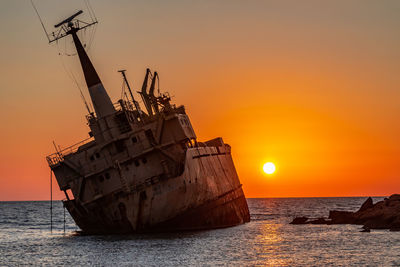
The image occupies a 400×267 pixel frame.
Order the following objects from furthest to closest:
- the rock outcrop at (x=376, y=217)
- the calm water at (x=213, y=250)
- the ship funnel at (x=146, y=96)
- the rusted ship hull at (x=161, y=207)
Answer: the ship funnel at (x=146, y=96) < the rock outcrop at (x=376, y=217) < the rusted ship hull at (x=161, y=207) < the calm water at (x=213, y=250)

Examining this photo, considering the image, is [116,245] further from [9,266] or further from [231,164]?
[231,164]

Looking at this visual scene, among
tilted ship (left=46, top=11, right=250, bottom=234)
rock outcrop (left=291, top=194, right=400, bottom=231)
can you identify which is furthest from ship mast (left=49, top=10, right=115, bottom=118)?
rock outcrop (left=291, top=194, right=400, bottom=231)

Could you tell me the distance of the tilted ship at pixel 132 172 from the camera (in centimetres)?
3722

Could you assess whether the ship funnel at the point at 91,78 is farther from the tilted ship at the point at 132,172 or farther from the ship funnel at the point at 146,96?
the ship funnel at the point at 146,96

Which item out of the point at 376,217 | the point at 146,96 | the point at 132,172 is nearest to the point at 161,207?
the point at 132,172

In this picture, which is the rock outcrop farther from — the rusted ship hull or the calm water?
the rusted ship hull

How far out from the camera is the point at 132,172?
38.6 metres

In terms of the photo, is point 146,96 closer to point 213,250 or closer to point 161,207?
point 161,207

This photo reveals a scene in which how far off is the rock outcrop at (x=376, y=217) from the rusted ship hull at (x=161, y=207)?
12236 mm

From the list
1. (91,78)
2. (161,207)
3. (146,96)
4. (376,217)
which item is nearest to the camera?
(161,207)

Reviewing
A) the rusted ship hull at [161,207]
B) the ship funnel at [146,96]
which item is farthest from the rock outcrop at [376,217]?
the ship funnel at [146,96]

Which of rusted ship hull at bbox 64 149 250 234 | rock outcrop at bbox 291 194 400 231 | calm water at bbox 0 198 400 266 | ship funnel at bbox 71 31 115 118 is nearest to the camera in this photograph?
calm water at bbox 0 198 400 266

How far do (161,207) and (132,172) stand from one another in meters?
3.15

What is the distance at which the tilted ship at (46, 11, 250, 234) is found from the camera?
3722 centimetres
